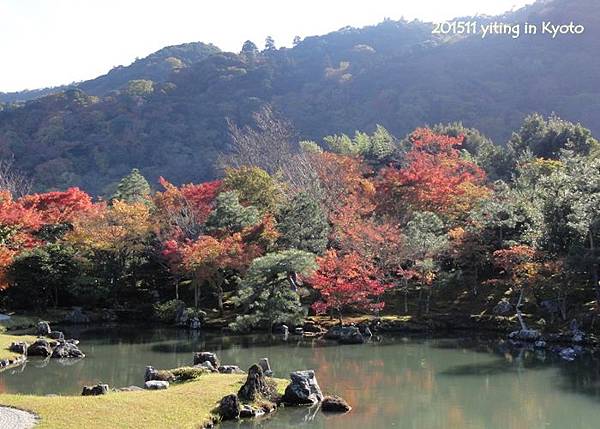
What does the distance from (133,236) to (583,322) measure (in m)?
24.8

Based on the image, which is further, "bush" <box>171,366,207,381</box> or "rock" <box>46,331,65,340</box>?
"rock" <box>46,331,65,340</box>

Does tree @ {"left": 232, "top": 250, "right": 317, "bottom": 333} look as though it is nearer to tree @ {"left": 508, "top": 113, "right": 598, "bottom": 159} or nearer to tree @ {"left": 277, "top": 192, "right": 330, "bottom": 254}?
tree @ {"left": 277, "top": 192, "right": 330, "bottom": 254}

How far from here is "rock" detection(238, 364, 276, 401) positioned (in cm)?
1582

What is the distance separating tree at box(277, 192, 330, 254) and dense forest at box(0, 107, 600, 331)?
0.08 metres

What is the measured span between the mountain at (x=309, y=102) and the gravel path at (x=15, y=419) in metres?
70.2

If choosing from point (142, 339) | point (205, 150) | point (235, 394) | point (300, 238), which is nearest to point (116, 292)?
point (142, 339)

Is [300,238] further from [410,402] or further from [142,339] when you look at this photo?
[410,402]

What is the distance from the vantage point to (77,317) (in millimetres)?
34906

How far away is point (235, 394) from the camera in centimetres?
1527

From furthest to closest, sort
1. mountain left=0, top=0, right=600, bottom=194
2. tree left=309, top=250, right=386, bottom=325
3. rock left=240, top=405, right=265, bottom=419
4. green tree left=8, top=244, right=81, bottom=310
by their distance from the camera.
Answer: mountain left=0, top=0, right=600, bottom=194, green tree left=8, top=244, right=81, bottom=310, tree left=309, top=250, right=386, bottom=325, rock left=240, top=405, right=265, bottom=419

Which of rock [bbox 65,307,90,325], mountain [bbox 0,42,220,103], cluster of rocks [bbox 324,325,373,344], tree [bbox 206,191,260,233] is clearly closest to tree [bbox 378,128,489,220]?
tree [bbox 206,191,260,233]

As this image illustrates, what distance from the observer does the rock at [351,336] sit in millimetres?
27688

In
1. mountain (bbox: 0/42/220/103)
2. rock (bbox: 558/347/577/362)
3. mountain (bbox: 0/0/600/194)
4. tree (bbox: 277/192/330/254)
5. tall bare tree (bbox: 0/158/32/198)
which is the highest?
mountain (bbox: 0/42/220/103)

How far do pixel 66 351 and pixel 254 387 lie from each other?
1133cm
